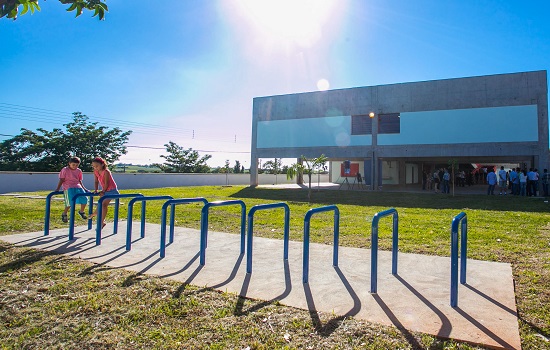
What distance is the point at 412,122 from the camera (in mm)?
23531

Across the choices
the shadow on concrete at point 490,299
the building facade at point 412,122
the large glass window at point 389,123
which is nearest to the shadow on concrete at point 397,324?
the shadow on concrete at point 490,299

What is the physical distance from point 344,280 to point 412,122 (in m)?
21.2

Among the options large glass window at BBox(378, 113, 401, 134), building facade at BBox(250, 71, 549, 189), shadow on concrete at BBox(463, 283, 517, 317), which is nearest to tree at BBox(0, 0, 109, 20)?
shadow on concrete at BBox(463, 283, 517, 317)

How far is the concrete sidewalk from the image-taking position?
132 inches

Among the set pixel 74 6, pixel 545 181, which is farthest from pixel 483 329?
pixel 545 181

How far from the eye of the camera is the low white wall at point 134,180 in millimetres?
23194

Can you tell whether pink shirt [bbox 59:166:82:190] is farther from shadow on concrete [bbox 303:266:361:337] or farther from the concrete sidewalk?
shadow on concrete [bbox 303:266:361:337]

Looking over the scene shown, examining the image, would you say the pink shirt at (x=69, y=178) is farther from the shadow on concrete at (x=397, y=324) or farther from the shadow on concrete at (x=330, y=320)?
the shadow on concrete at (x=397, y=324)

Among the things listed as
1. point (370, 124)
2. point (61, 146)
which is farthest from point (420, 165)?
point (61, 146)

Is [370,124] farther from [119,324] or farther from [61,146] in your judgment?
[61,146]

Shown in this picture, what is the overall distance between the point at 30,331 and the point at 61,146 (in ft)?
120

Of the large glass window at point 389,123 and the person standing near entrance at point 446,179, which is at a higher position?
the large glass window at point 389,123

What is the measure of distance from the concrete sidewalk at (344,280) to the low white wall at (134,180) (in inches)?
787

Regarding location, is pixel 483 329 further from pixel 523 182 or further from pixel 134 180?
pixel 134 180
